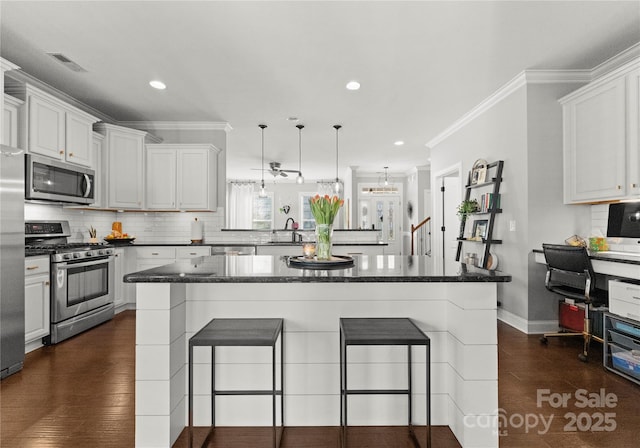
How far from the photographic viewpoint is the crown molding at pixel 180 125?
5266 mm

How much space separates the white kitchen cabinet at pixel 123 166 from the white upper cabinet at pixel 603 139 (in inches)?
202

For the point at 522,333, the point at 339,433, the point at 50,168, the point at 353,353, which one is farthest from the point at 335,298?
the point at 50,168

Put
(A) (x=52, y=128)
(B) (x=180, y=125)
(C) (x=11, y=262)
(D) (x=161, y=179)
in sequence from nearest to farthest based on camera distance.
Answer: (C) (x=11, y=262), (A) (x=52, y=128), (D) (x=161, y=179), (B) (x=180, y=125)

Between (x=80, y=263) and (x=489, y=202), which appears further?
(x=489, y=202)

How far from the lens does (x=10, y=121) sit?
3131 mm

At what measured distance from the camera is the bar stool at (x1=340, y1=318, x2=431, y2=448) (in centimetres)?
155

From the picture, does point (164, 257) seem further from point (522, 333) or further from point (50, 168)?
point (522, 333)

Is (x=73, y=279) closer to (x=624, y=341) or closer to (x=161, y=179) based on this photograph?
(x=161, y=179)

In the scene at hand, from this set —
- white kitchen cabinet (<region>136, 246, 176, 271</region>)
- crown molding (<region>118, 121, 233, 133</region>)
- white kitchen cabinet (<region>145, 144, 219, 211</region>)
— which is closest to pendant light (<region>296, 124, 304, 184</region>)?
crown molding (<region>118, 121, 233, 133</region>)

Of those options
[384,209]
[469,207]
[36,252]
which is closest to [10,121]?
[36,252]

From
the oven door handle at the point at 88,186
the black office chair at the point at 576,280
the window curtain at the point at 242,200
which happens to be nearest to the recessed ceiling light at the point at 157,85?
the oven door handle at the point at 88,186

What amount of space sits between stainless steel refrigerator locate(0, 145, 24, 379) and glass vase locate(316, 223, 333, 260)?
2.34 metres

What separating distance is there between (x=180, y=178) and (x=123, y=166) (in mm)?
724

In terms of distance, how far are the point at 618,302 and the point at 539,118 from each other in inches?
77.9
